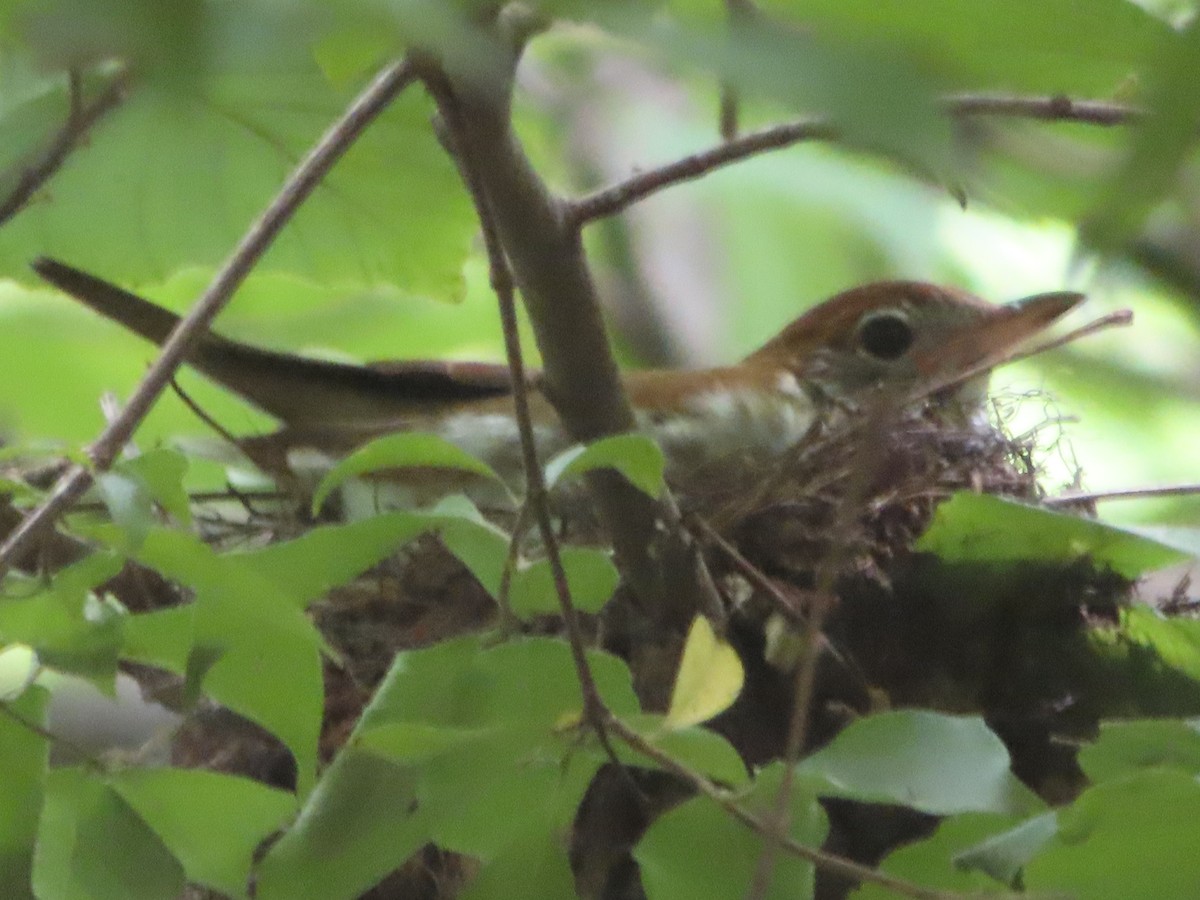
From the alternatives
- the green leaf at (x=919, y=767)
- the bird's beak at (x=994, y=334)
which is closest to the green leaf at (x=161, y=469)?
the green leaf at (x=919, y=767)

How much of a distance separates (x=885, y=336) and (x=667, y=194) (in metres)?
1.59

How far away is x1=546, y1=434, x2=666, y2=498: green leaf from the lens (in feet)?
3.31

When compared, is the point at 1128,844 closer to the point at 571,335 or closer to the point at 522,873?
the point at 522,873

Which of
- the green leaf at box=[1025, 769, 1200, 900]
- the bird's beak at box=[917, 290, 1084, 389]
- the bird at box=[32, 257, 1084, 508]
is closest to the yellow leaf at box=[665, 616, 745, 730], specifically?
the green leaf at box=[1025, 769, 1200, 900]

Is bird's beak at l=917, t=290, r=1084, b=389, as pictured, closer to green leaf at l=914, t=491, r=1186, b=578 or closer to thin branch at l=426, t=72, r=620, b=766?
green leaf at l=914, t=491, r=1186, b=578

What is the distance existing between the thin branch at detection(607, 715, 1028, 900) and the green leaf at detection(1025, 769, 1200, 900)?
52 mm

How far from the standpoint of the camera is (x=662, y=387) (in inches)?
75.5

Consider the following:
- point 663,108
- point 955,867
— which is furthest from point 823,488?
point 663,108

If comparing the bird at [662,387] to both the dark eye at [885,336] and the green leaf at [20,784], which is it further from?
the green leaf at [20,784]

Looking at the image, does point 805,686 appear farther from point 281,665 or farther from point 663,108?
point 663,108

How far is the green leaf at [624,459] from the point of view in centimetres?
101

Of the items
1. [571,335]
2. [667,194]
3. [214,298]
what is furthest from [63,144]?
[667,194]

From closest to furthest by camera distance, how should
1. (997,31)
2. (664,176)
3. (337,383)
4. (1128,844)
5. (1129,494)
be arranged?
(997,31) → (1128,844) → (664,176) → (1129,494) → (337,383)

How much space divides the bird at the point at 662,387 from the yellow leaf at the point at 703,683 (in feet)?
2.23
